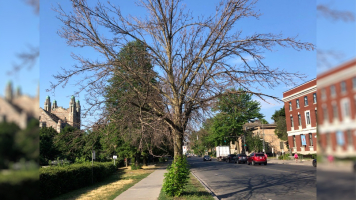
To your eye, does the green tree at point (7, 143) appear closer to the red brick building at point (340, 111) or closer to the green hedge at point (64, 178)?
the red brick building at point (340, 111)

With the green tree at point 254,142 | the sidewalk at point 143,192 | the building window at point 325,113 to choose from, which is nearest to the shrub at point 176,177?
the sidewalk at point 143,192

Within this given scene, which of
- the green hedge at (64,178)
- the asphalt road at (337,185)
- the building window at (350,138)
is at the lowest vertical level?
the green hedge at (64,178)

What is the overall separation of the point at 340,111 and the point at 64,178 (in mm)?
15088

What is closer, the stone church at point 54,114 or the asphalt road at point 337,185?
the asphalt road at point 337,185

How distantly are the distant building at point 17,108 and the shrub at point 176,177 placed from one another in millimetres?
8610

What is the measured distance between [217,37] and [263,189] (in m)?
7.90

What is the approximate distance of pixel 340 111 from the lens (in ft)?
3.59

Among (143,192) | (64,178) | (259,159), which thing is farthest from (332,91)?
(259,159)

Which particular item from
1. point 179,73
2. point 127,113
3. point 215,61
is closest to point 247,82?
point 215,61

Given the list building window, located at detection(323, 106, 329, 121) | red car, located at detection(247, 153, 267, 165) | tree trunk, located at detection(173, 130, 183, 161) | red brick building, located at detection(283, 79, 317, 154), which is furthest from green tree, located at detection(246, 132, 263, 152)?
building window, located at detection(323, 106, 329, 121)

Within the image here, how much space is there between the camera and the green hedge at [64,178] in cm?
1169

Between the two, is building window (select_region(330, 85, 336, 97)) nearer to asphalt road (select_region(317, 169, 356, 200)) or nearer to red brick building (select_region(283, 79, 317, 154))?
asphalt road (select_region(317, 169, 356, 200))

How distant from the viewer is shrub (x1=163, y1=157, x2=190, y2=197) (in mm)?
9609

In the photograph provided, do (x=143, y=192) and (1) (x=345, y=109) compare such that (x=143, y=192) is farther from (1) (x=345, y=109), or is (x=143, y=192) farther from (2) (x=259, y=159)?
(2) (x=259, y=159)
